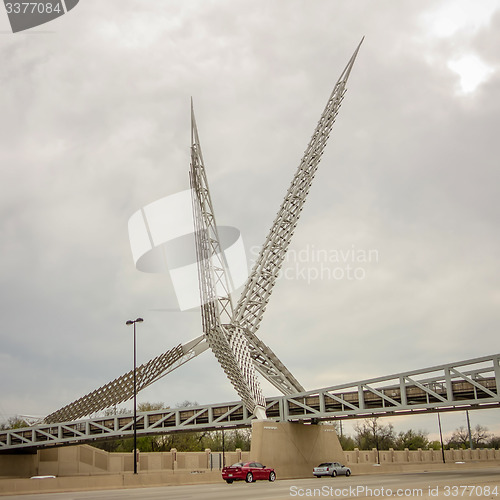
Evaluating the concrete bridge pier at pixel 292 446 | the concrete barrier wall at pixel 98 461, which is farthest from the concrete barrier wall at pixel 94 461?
the concrete bridge pier at pixel 292 446

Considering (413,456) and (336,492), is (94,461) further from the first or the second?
(336,492)

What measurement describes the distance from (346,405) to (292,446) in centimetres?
578

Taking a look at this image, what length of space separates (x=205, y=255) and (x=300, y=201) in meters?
13.3

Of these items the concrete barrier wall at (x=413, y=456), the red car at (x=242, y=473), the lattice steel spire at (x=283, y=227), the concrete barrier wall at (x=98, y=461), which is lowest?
the concrete barrier wall at (x=413, y=456)

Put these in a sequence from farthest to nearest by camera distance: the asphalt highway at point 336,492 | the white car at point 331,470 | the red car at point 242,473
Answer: the white car at point 331,470 → the red car at point 242,473 → the asphalt highway at point 336,492

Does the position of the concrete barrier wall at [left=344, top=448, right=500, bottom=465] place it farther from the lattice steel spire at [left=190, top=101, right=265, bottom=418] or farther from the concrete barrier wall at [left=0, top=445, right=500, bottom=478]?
the lattice steel spire at [left=190, top=101, right=265, bottom=418]

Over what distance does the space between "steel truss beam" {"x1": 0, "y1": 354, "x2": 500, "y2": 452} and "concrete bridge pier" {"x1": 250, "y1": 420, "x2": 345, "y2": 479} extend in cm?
158

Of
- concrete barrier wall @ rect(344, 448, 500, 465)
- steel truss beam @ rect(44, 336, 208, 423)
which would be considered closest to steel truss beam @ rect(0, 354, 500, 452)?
steel truss beam @ rect(44, 336, 208, 423)

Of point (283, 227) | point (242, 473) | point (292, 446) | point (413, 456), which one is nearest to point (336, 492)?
point (242, 473)

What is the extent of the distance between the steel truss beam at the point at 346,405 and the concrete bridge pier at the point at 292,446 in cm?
158

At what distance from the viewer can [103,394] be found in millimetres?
66875

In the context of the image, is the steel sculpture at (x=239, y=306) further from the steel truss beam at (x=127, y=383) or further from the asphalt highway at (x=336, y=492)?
the asphalt highway at (x=336, y=492)

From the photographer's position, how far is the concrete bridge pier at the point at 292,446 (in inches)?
1842

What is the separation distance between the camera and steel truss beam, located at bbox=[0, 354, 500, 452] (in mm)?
43188
